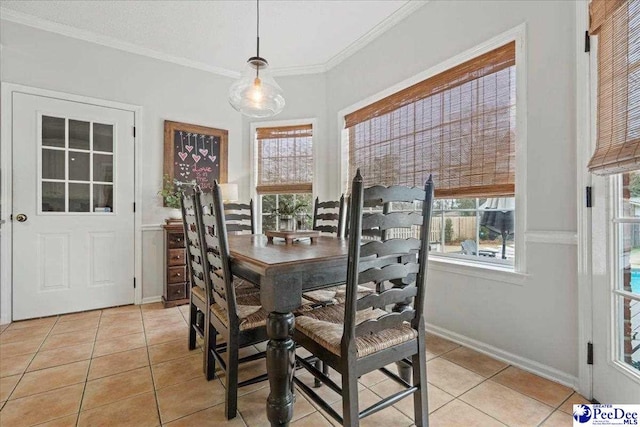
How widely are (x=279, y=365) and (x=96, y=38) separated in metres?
3.72

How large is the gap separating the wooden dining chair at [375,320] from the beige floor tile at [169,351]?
1.19 meters

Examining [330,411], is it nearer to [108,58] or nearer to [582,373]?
[582,373]

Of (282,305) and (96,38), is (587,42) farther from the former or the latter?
(96,38)

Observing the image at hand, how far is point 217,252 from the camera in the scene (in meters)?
1.58

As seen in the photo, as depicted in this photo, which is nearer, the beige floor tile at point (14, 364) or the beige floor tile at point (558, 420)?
the beige floor tile at point (558, 420)

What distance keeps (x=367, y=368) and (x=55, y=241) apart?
3298mm

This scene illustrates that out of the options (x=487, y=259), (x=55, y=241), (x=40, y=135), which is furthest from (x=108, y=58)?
(x=487, y=259)

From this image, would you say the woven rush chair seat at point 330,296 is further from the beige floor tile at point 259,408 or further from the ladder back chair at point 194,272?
the ladder back chair at point 194,272

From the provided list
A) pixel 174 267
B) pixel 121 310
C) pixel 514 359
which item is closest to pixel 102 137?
pixel 174 267

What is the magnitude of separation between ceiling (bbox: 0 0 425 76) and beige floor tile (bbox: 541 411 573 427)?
118 inches

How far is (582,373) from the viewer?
5.46 feet

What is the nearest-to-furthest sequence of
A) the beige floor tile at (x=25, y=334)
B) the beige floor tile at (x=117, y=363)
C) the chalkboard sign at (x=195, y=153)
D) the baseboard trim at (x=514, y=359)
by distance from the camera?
1. the baseboard trim at (x=514, y=359)
2. the beige floor tile at (x=117, y=363)
3. the beige floor tile at (x=25, y=334)
4. the chalkboard sign at (x=195, y=153)

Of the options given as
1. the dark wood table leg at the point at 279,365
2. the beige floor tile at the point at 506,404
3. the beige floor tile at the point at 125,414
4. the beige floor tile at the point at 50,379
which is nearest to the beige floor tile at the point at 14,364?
the beige floor tile at the point at 50,379

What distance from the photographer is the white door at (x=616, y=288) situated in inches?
57.0
